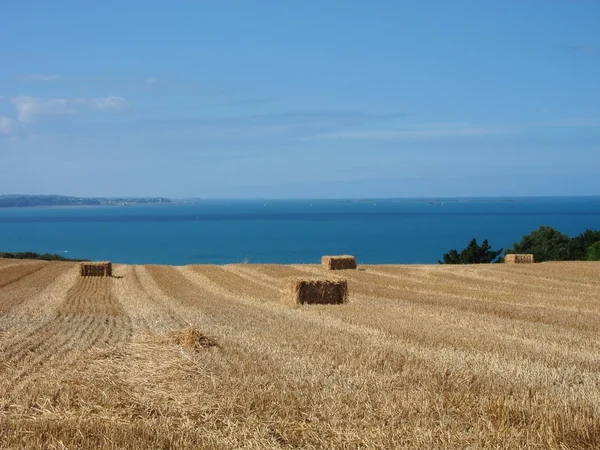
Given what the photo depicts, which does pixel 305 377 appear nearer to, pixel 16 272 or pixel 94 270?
pixel 94 270

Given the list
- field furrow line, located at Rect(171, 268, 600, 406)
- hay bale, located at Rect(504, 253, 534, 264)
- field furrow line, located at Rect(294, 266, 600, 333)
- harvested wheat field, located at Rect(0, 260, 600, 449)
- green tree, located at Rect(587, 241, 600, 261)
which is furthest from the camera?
green tree, located at Rect(587, 241, 600, 261)

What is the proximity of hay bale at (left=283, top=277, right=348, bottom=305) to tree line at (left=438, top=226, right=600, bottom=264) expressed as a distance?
33.2 metres

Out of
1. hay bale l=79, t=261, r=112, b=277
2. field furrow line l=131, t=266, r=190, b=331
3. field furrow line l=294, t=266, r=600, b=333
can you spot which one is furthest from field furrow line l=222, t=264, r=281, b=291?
hay bale l=79, t=261, r=112, b=277

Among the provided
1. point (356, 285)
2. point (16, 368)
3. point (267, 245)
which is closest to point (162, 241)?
point (267, 245)

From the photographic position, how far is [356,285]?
87.1 ft

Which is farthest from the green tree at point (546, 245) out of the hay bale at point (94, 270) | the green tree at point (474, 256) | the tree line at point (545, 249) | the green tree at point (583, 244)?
the hay bale at point (94, 270)

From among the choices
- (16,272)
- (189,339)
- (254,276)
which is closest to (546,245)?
(254,276)

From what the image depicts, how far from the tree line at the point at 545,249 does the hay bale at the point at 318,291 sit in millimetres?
33201

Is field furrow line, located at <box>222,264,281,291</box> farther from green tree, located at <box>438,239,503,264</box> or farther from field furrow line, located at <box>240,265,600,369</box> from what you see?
green tree, located at <box>438,239,503,264</box>

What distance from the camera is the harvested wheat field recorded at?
6.48 m

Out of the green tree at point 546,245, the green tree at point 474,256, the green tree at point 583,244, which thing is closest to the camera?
the green tree at point 583,244

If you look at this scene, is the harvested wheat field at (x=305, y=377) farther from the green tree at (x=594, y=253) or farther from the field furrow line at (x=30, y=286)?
the green tree at (x=594, y=253)

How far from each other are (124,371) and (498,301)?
14.5 meters

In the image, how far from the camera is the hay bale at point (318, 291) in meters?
20.4
